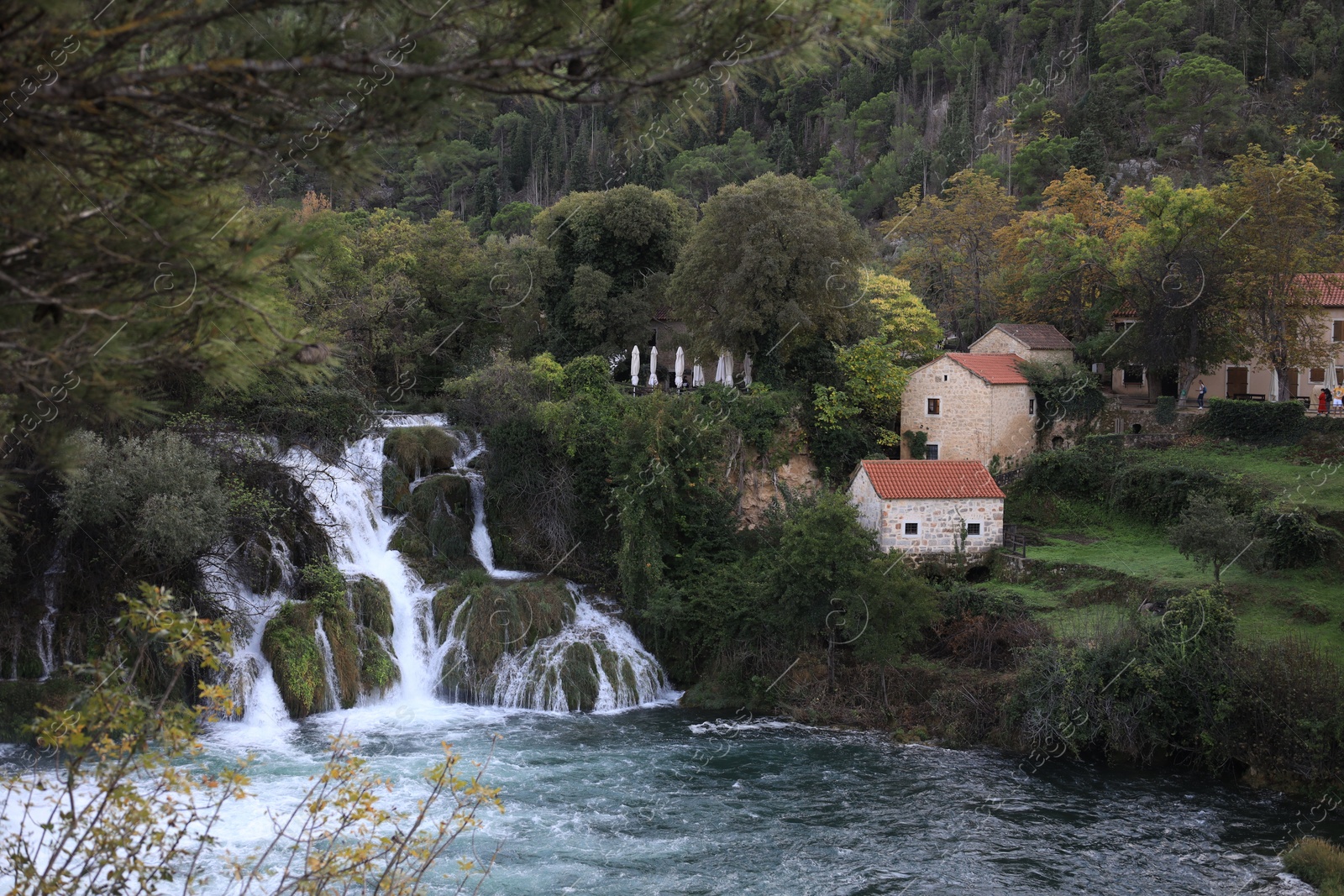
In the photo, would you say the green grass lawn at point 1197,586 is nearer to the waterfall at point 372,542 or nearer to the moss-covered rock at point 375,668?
the waterfall at point 372,542

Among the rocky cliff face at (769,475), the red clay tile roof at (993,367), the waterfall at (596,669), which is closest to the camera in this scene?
the waterfall at (596,669)

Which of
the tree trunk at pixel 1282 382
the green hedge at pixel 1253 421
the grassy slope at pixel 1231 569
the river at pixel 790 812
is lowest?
the river at pixel 790 812

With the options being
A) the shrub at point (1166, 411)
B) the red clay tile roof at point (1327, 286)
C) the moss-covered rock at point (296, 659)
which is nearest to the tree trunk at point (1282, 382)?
the shrub at point (1166, 411)

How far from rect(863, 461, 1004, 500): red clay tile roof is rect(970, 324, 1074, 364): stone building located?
7.32m

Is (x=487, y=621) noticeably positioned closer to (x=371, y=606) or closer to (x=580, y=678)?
(x=580, y=678)

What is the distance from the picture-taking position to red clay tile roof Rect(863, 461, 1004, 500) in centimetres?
2588

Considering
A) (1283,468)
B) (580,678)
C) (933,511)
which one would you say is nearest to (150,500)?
(580,678)

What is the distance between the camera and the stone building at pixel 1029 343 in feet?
107

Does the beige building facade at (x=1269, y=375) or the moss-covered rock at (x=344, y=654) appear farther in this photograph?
the beige building facade at (x=1269, y=375)

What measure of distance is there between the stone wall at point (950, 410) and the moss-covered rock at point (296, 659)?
1719 centimetres

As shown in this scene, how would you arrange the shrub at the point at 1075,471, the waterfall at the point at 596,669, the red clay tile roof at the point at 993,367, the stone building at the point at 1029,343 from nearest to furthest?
1. the waterfall at the point at 596,669
2. the shrub at the point at 1075,471
3. the red clay tile roof at the point at 993,367
4. the stone building at the point at 1029,343

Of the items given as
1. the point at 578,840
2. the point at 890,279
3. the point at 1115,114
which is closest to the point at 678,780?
the point at 578,840

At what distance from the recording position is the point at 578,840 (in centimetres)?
1611

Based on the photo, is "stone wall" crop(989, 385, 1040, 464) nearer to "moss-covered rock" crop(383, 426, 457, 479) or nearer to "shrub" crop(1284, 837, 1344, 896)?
"moss-covered rock" crop(383, 426, 457, 479)
